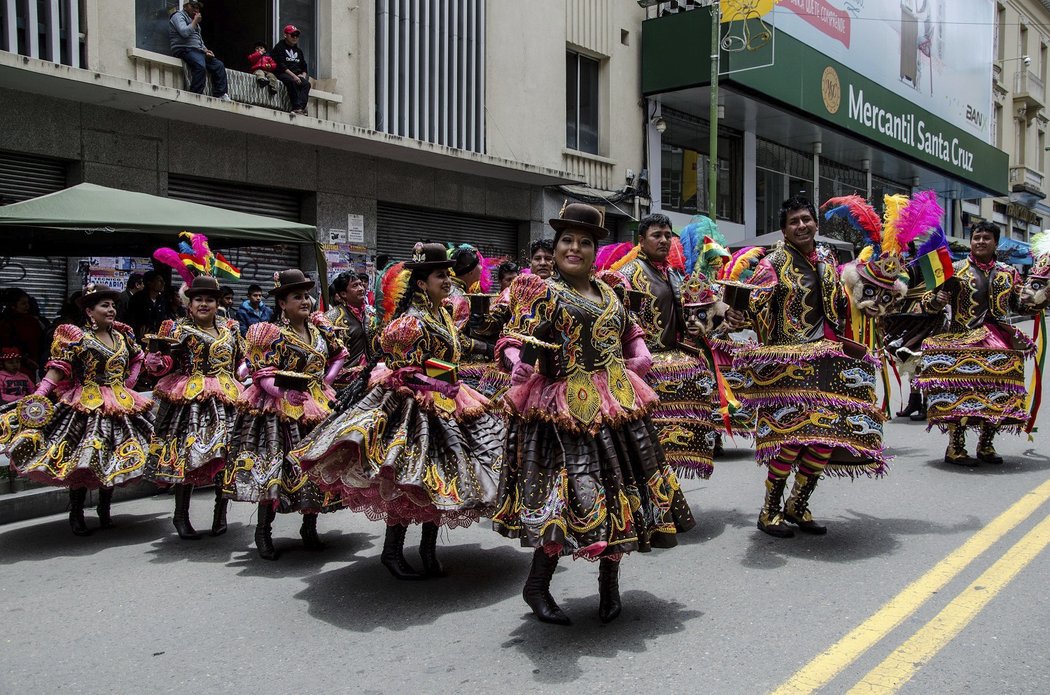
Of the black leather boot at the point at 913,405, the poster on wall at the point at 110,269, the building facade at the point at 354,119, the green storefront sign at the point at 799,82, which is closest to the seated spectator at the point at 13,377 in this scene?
the building facade at the point at 354,119

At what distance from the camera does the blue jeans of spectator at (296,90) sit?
42.9 ft

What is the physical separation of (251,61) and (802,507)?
10.8 meters

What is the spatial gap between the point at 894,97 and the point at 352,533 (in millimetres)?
24320

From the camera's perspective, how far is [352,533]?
638 centimetres

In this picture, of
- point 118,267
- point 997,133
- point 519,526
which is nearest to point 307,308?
point 519,526

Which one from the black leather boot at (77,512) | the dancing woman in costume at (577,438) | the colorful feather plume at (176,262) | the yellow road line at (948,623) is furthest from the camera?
the colorful feather plume at (176,262)

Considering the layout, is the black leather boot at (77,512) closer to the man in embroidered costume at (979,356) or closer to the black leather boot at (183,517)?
the black leather boot at (183,517)

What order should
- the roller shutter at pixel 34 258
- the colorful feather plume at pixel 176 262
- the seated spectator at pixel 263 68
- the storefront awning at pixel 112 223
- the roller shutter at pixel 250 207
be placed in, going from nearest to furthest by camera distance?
the colorful feather plume at pixel 176 262
the storefront awning at pixel 112 223
the roller shutter at pixel 34 258
the roller shutter at pixel 250 207
the seated spectator at pixel 263 68

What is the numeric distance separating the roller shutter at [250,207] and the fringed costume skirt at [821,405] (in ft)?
31.5

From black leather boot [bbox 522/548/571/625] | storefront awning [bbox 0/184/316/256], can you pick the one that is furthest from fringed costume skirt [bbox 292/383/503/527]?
storefront awning [bbox 0/184/316/256]

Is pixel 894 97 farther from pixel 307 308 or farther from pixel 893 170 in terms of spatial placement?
pixel 307 308

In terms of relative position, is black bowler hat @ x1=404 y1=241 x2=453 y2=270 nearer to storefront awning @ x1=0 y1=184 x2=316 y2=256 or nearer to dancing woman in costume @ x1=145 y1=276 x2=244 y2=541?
dancing woman in costume @ x1=145 y1=276 x2=244 y2=541

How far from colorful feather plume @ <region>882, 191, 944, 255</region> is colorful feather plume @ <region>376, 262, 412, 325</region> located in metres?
3.24

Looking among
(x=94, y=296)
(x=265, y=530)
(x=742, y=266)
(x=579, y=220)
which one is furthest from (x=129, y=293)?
(x=579, y=220)
